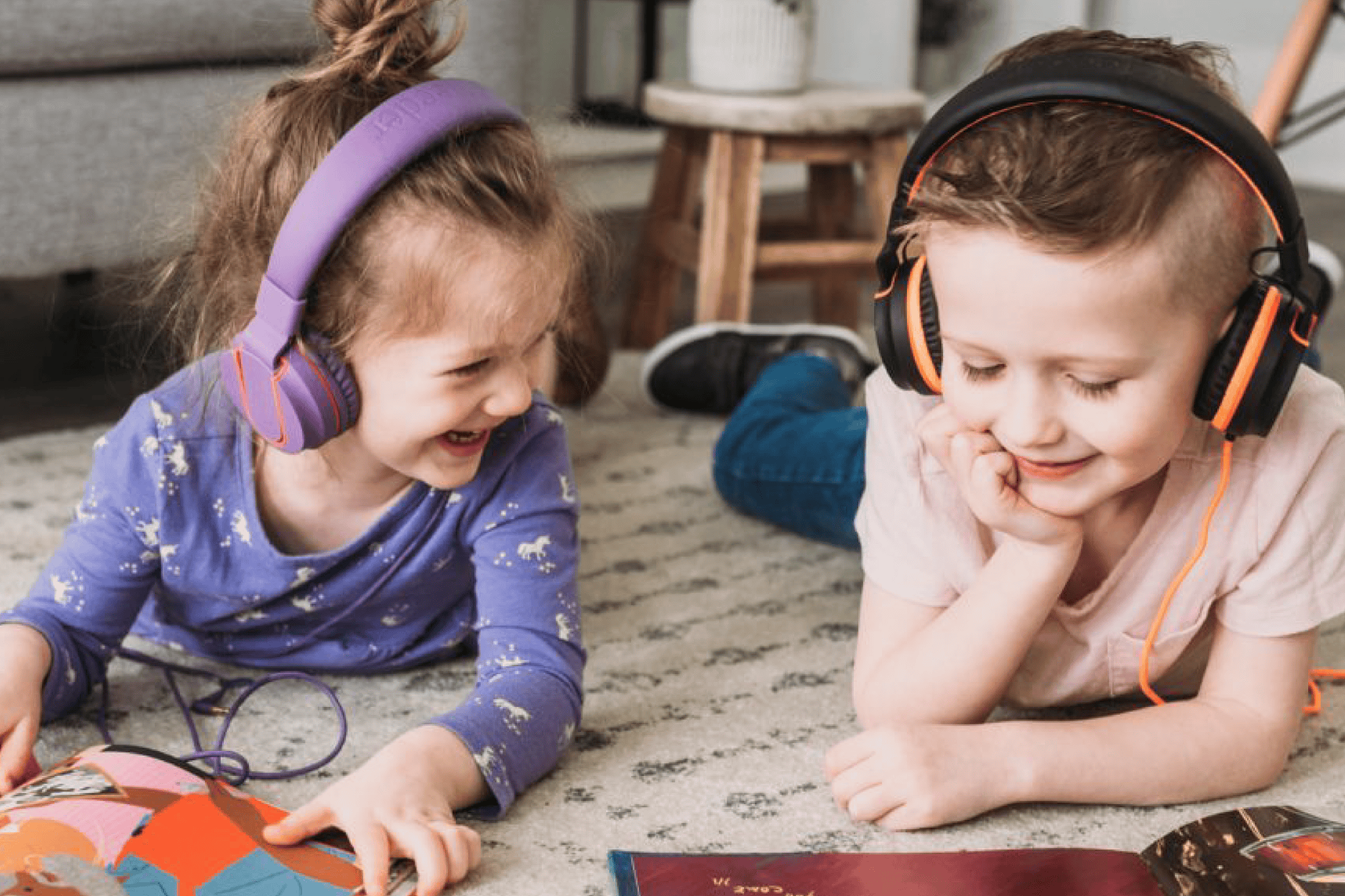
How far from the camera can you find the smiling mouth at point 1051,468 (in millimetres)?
793

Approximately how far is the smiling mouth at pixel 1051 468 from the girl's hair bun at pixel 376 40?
1.29ft

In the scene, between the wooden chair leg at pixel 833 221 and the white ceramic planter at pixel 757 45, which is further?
the wooden chair leg at pixel 833 221

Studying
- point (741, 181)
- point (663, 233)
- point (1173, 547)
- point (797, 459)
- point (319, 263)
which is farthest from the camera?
point (663, 233)

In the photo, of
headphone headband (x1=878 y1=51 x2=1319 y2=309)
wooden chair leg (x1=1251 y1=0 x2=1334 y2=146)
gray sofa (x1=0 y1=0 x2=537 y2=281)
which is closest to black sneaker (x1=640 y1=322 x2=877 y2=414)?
gray sofa (x1=0 y1=0 x2=537 y2=281)

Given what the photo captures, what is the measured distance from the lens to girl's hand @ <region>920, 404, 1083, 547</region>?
0.80 meters

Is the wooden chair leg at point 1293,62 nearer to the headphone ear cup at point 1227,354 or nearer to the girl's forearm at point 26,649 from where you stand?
the headphone ear cup at point 1227,354

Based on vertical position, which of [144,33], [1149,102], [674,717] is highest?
[1149,102]

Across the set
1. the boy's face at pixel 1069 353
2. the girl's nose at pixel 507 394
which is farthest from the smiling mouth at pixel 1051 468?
the girl's nose at pixel 507 394

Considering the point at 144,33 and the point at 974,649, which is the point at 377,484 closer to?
the point at 974,649

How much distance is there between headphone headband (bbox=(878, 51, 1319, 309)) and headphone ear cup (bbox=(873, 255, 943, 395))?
9 cm

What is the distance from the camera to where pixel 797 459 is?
4.19 ft

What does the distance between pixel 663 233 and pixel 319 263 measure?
118 centimetres

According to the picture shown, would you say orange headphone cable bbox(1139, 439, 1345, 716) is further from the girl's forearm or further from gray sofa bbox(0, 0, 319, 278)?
gray sofa bbox(0, 0, 319, 278)

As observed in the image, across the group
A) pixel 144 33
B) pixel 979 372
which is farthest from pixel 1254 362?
pixel 144 33
